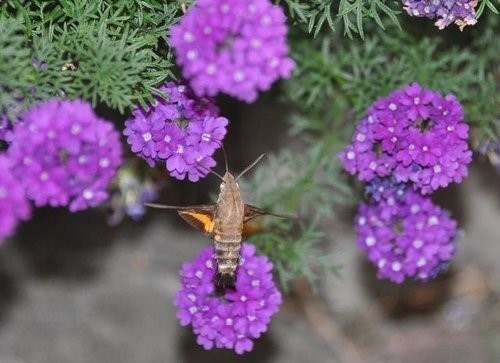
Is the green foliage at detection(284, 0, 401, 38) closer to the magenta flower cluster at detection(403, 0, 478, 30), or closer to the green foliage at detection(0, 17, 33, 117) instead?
the magenta flower cluster at detection(403, 0, 478, 30)

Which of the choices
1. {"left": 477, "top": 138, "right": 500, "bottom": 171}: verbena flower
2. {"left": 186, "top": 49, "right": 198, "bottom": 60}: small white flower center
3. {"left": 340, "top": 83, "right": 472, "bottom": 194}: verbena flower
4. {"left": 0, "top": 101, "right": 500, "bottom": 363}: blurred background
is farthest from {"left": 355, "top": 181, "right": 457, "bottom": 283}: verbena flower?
{"left": 186, "top": 49, "right": 198, "bottom": 60}: small white flower center

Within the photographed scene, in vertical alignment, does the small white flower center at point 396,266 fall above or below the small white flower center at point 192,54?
below

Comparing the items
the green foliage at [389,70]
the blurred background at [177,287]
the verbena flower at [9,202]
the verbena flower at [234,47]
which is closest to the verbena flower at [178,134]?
the verbena flower at [234,47]

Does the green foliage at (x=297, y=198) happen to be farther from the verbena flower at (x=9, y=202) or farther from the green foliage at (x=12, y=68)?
the verbena flower at (x=9, y=202)

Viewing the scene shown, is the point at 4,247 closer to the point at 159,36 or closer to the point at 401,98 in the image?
the point at 159,36

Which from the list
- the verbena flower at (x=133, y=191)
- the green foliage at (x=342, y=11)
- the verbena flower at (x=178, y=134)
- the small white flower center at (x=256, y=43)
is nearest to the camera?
the small white flower center at (x=256, y=43)

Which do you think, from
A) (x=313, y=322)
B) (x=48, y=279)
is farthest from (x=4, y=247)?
(x=313, y=322)
